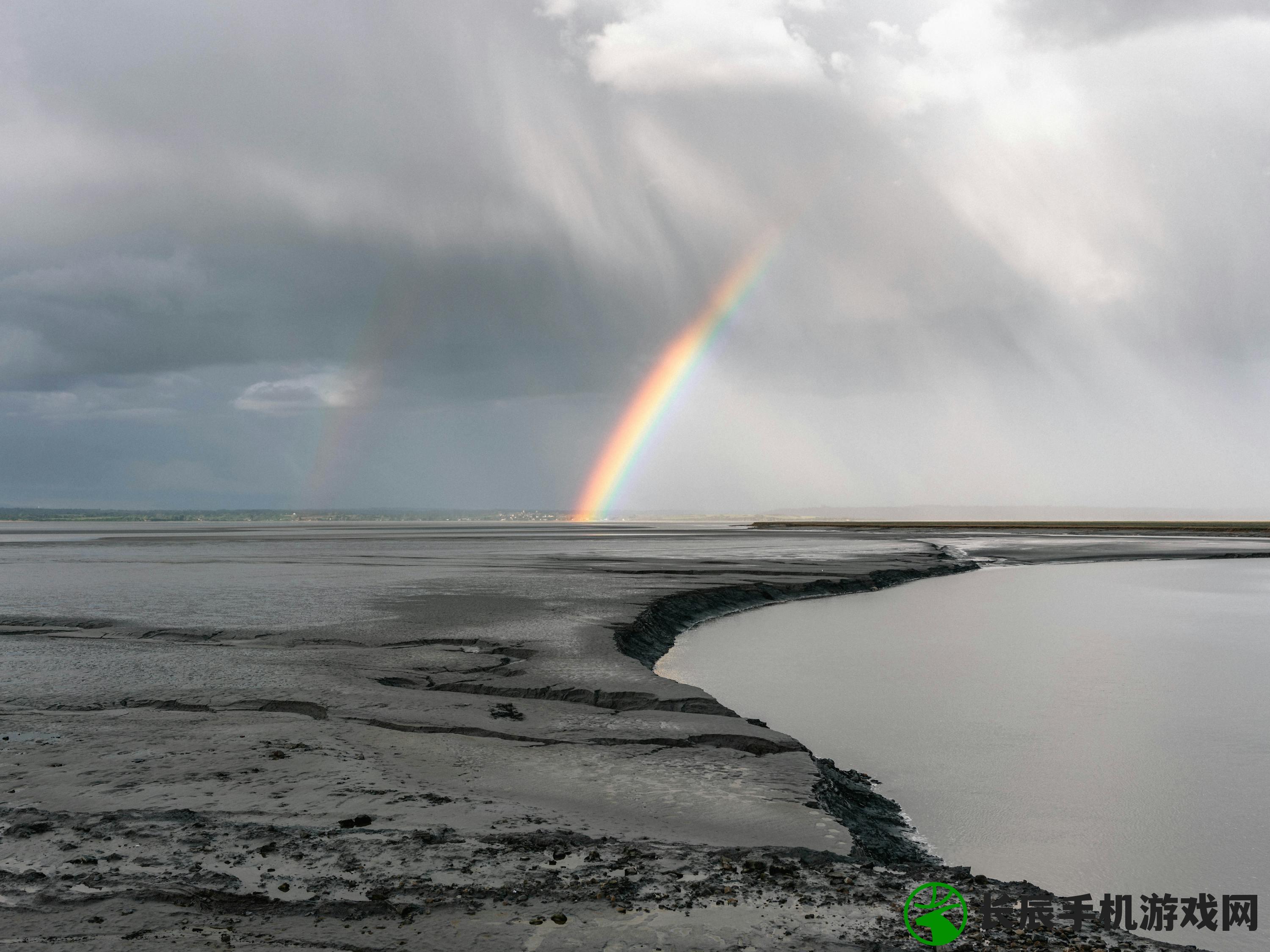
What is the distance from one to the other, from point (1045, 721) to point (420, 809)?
848 centimetres

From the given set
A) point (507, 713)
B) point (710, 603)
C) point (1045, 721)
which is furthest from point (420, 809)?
point (710, 603)

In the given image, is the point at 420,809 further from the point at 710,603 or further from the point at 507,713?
the point at 710,603

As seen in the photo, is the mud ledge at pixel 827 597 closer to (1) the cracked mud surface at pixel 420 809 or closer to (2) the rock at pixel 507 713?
(1) the cracked mud surface at pixel 420 809

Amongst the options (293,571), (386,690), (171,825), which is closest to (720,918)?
(171,825)

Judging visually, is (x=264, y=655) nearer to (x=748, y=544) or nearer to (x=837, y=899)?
(x=837, y=899)

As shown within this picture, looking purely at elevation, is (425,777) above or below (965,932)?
above

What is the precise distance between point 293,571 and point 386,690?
21730mm

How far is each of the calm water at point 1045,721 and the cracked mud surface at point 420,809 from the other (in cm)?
86

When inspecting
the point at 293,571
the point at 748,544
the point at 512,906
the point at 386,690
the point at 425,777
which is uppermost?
the point at 748,544

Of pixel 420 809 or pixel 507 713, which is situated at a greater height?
pixel 507 713

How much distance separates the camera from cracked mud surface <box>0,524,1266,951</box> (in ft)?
15.0

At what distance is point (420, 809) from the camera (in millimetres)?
6238

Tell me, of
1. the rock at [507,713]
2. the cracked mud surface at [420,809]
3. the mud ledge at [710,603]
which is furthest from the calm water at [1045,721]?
the rock at [507,713]

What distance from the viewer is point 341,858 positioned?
5340 millimetres
